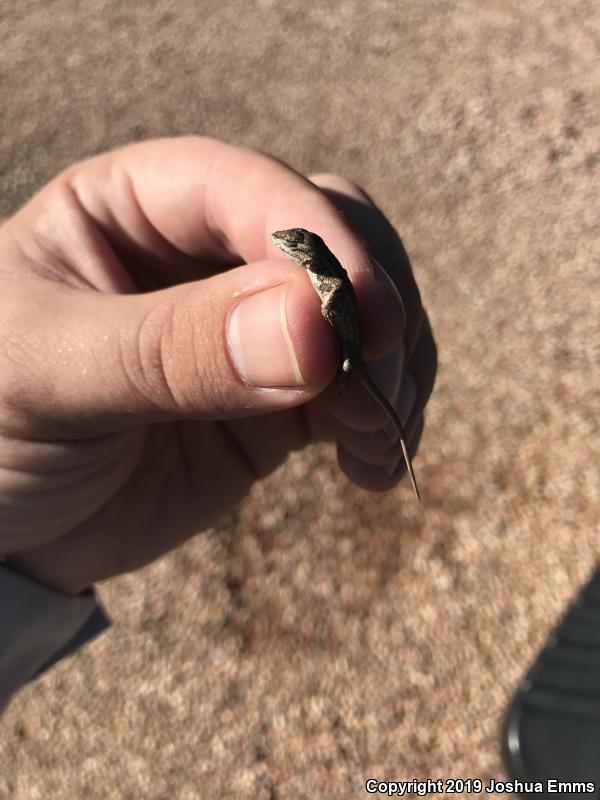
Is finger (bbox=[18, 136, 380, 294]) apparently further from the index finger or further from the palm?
the palm

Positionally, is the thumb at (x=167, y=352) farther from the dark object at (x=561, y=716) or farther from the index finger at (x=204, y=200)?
the dark object at (x=561, y=716)

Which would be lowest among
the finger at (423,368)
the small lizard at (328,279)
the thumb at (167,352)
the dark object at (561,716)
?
the dark object at (561,716)

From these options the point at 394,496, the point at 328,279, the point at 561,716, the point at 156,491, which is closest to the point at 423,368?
the point at 394,496

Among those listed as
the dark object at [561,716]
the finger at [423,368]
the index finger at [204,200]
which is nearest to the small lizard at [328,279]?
the index finger at [204,200]

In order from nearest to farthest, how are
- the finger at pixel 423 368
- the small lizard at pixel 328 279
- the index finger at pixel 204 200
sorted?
the small lizard at pixel 328 279
the index finger at pixel 204 200
the finger at pixel 423 368

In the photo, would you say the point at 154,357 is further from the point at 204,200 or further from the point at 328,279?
the point at 204,200

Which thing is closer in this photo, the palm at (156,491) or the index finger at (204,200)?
the index finger at (204,200)

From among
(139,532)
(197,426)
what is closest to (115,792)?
(139,532)
